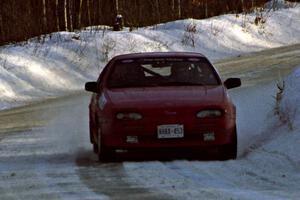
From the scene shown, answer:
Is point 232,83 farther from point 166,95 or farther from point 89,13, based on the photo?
point 89,13

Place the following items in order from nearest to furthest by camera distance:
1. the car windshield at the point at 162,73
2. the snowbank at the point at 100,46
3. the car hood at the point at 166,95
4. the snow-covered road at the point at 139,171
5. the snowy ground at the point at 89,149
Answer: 1. the snow-covered road at the point at 139,171
2. the snowy ground at the point at 89,149
3. the car hood at the point at 166,95
4. the car windshield at the point at 162,73
5. the snowbank at the point at 100,46

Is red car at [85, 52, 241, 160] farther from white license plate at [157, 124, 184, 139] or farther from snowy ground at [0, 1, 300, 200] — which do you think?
snowy ground at [0, 1, 300, 200]

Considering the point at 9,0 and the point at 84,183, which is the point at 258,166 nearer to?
the point at 84,183

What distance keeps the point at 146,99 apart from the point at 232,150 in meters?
1.19

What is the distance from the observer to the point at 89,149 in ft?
39.7

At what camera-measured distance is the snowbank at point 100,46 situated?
73.8 feet

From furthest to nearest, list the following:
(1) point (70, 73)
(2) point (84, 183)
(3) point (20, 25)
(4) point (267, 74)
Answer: (3) point (20, 25)
(1) point (70, 73)
(4) point (267, 74)
(2) point (84, 183)

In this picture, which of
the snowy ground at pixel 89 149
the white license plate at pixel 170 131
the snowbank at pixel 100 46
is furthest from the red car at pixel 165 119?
the snowbank at pixel 100 46

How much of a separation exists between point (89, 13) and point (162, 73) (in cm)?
3450

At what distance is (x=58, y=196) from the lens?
25.5 feet

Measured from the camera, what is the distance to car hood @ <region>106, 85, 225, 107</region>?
10133 mm

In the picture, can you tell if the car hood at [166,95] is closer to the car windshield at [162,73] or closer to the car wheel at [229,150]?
the car windshield at [162,73]

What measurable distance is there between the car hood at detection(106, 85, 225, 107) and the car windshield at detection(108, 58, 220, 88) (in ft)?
0.82

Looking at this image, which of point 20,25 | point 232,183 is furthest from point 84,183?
point 20,25
